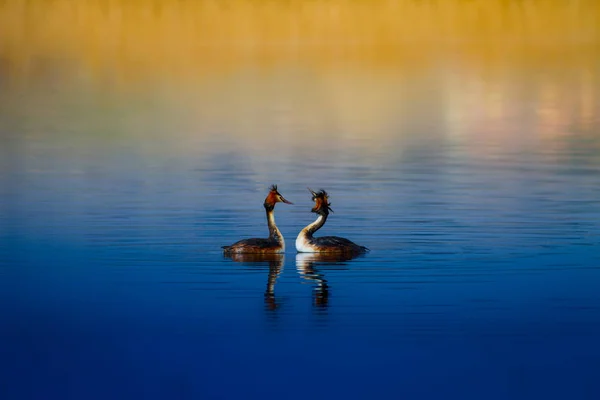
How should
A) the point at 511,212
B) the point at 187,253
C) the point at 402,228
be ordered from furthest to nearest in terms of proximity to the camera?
the point at 511,212
the point at 402,228
the point at 187,253

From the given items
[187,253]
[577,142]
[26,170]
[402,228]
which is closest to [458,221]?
[402,228]

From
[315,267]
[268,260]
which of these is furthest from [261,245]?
[315,267]

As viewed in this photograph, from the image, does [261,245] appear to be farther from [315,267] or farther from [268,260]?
[315,267]

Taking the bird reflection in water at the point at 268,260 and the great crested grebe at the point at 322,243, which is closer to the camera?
the bird reflection in water at the point at 268,260

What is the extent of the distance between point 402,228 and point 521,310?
578 centimetres

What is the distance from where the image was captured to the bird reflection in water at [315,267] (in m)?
15.5

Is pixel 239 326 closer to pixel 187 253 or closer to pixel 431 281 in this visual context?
pixel 431 281

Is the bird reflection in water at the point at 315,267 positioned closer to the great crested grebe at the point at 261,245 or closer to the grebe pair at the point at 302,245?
the grebe pair at the point at 302,245

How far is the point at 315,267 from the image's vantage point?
17.6m

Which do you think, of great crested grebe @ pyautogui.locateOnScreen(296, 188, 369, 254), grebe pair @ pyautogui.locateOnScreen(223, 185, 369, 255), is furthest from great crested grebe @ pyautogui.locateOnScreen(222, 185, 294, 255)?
great crested grebe @ pyautogui.locateOnScreen(296, 188, 369, 254)

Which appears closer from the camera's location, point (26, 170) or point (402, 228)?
point (402, 228)

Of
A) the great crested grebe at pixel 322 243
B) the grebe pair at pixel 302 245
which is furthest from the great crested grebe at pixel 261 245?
the great crested grebe at pixel 322 243

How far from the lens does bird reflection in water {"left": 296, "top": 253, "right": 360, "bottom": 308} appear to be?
15.5 meters

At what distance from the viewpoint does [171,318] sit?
14.6 metres
